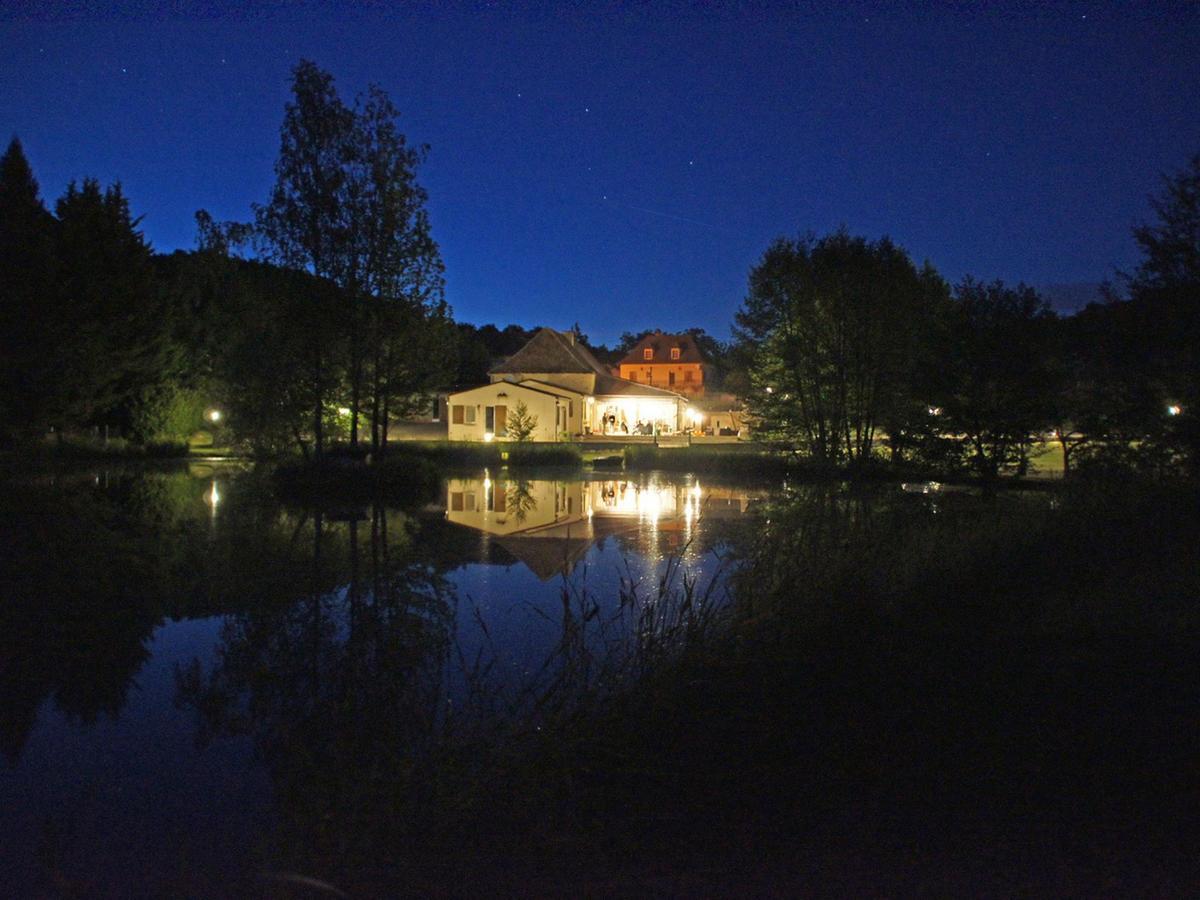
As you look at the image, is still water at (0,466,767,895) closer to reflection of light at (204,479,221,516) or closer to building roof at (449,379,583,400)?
reflection of light at (204,479,221,516)

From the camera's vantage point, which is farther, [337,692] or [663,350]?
[663,350]

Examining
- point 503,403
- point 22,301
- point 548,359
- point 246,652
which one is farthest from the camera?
point 548,359

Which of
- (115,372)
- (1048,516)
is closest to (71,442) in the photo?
(115,372)

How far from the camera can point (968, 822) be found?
421 centimetres

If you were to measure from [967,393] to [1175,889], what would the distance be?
83.1 ft

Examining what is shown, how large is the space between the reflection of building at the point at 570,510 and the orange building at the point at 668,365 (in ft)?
156

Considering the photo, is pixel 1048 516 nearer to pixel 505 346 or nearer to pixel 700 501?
pixel 700 501

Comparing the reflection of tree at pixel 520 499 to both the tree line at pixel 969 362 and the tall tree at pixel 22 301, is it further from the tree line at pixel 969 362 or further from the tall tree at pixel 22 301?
the tall tree at pixel 22 301

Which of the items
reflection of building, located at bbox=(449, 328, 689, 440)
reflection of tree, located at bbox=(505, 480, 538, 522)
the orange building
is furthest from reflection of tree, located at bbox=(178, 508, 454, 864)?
the orange building

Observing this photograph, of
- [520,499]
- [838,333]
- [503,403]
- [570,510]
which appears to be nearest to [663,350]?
[503,403]

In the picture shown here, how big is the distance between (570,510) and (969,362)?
13.6 metres

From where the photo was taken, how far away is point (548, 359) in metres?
61.8

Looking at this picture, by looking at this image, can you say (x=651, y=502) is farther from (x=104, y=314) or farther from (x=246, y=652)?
(x=104, y=314)

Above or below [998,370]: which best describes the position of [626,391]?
above
